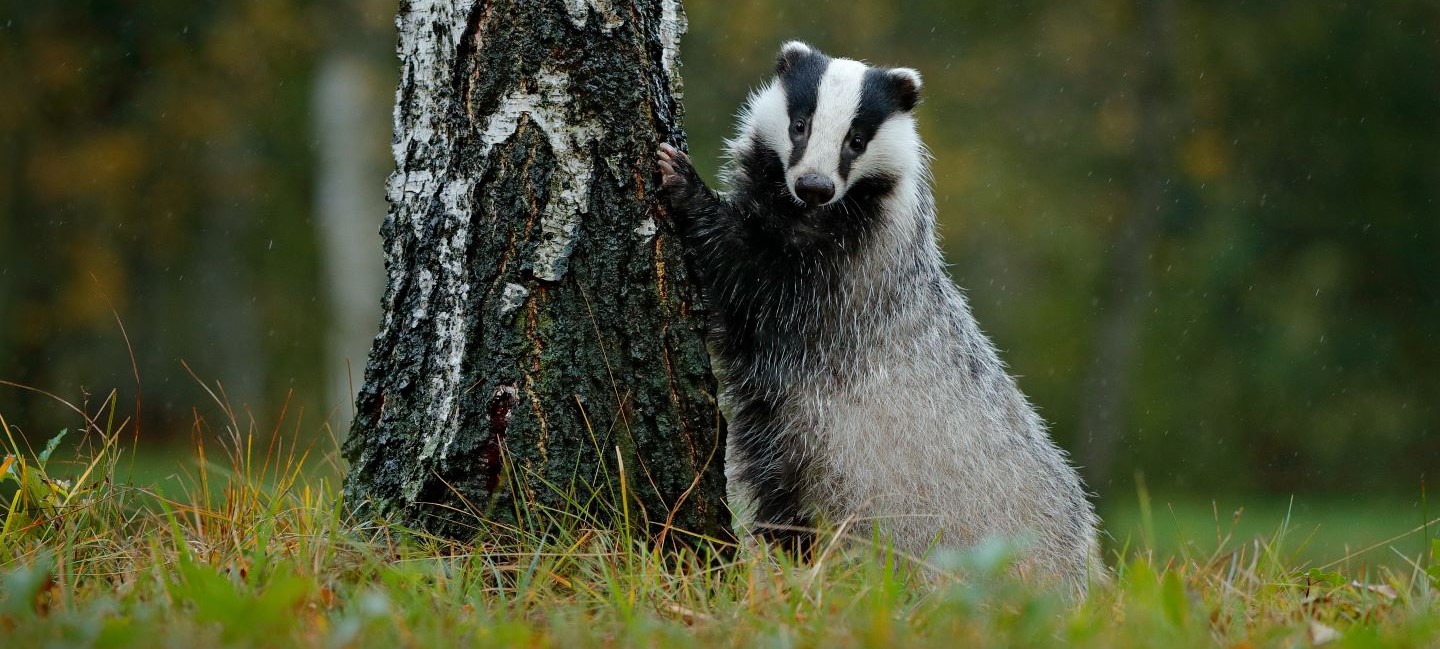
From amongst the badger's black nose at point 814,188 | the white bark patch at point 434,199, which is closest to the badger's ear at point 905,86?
the badger's black nose at point 814,188

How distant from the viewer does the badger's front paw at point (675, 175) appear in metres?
3.16

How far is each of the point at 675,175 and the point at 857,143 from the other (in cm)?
79

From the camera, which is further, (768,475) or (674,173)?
(768,475)

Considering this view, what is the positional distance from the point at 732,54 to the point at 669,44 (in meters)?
7.87

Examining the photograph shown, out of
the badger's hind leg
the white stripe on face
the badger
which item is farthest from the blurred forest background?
the white stripe on face

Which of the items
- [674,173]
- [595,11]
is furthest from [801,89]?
[595,11]

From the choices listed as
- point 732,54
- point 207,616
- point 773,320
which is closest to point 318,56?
point 732,54

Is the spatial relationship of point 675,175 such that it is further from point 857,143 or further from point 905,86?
point 905,86

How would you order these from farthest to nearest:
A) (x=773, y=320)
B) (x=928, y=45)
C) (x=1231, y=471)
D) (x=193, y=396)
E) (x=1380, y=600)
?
(x=193, y=396), (x=1231, y=471), (x=928, y=45), (x=773, y=320), (x=1380, y=600)

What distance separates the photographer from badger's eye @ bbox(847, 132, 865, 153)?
147 inches

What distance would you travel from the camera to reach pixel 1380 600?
2.80 meters

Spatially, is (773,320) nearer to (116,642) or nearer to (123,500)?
(123,500)

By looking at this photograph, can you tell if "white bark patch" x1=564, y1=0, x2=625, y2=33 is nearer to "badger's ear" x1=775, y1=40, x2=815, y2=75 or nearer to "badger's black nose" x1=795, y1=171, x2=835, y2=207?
"badger's black nose" x1=795, y1=171, x2=835, y2=207

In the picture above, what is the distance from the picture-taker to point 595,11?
3.04 m
